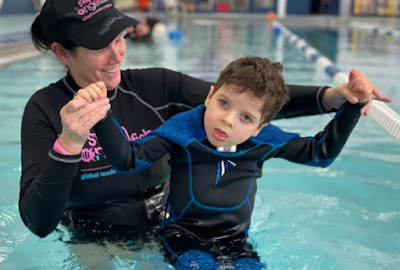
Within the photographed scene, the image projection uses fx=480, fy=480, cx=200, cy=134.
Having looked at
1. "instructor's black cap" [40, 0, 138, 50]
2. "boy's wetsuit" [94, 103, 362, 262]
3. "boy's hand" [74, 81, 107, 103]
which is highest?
"instructor's black cap" [40, 0, 138, 50]

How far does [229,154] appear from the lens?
1960 millimetres

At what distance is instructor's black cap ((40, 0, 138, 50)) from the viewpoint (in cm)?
189

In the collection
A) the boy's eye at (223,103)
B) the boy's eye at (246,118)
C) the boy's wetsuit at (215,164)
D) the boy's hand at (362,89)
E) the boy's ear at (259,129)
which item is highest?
the boy's hand at (362,89)

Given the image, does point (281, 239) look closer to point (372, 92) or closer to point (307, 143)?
point (307, 143)

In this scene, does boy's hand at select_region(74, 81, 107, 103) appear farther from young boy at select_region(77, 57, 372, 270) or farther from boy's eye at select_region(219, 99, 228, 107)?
boy's eye at select_region(219, 99, 228, 107)

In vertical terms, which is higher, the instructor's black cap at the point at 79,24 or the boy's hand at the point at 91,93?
the instructor's black cap at the point at 79,24

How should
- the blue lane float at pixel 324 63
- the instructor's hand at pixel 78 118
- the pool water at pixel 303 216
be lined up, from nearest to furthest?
the instructor's hand at pixel 78 118 < the pool water at pixel 303 216 < the blue lane float at pixel 324 63

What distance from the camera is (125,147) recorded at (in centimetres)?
172

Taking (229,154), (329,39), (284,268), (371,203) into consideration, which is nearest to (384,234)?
(371,203)

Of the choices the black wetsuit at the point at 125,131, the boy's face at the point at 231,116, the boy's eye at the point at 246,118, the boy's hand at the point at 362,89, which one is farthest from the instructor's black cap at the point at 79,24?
the boy's hand at the point at 362,89

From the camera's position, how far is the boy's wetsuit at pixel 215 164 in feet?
6.39

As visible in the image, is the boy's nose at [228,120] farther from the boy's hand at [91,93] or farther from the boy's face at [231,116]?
the boy's hand at [91,93]

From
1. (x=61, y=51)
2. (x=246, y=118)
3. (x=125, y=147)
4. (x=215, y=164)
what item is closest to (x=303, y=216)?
(x=215, y=164)

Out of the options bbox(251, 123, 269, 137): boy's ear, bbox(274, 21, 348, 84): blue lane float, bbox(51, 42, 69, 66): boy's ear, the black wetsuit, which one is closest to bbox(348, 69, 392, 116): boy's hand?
the black wetsuit
